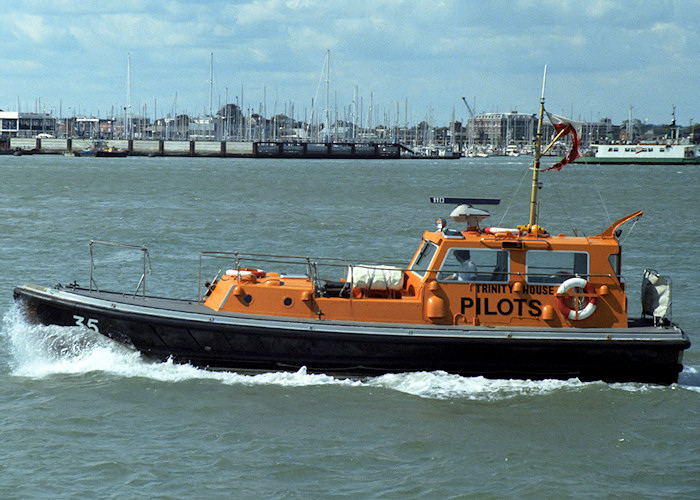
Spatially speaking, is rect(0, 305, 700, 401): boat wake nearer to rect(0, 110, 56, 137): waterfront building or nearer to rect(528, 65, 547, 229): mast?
rect(528, 65, 547, 229): mast

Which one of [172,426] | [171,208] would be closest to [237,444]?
[172,426]

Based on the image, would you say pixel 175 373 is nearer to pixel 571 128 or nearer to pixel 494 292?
pixel 494 292

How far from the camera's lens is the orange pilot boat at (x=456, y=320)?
10938 mm

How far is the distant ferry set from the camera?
332 feet

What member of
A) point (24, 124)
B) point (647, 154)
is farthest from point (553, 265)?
point (24, 124)

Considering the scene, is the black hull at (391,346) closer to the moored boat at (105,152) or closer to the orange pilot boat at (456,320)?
the orange pilot boat at (456,320)

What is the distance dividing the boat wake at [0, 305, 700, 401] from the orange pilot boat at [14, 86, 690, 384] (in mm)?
119

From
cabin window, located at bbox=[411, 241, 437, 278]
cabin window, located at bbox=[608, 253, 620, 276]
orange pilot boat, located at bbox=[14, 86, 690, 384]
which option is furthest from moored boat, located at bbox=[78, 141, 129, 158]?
cabin window, located at bbox=[608, 253, 620, 276]

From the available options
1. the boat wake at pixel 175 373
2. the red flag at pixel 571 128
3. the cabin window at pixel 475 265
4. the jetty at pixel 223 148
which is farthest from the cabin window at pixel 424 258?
the jetty at pixel 223 148

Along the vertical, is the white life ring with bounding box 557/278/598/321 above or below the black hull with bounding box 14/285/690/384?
above

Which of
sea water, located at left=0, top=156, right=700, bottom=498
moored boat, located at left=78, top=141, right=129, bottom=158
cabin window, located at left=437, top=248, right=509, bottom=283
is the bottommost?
sea water, located at left=0, top=156, right=700, bottom=498

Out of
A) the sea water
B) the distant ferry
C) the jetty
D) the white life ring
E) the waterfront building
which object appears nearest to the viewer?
the sea water

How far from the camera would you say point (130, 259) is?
21.0 metres

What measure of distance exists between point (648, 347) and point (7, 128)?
499 feet
